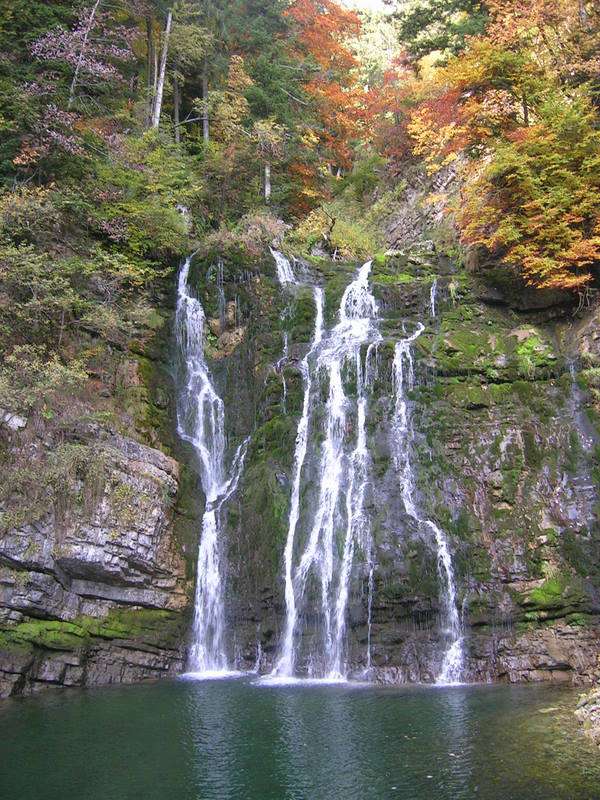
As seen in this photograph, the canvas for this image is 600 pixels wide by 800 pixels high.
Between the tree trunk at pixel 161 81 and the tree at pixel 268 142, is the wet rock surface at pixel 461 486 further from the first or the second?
the tree trunk at pixel 161 81

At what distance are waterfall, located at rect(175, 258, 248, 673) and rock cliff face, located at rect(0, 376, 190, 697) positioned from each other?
44 centimetres

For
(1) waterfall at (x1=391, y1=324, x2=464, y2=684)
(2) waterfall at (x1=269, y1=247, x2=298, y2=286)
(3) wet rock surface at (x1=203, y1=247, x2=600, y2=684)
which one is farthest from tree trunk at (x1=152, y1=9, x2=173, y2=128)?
(1) waterfall at (x1=391, y1=324, x2=464, y2=684)

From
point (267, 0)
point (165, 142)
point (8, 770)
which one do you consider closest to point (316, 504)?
point (8, 770)

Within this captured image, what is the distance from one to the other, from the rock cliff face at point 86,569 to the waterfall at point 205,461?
1.44ft

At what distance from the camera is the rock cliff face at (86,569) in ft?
40.2

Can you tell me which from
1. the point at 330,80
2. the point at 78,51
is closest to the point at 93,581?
the point at 78,51

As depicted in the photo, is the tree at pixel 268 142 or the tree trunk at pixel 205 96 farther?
the tree trunk at pixel 205 96

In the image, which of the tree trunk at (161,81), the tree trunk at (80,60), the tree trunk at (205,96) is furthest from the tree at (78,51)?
the tree trunk at (205,96)

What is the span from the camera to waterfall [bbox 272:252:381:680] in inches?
496

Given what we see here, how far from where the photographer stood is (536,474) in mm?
13828

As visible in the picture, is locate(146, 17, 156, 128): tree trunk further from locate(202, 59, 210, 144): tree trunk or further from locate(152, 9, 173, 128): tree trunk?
locate(202, 59, 210, 144): tree trunk

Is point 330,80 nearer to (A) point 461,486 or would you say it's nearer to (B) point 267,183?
(B) point 267,183

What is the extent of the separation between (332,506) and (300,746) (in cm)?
592

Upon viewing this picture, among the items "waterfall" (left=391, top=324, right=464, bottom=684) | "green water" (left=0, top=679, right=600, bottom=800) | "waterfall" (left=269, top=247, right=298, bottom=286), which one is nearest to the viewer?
"green water" (left=0, top=679, right=600, bottom=800)
